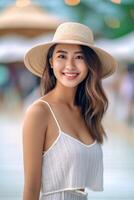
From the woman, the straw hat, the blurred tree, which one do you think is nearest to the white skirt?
the woman

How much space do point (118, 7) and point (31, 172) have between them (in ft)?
13.3

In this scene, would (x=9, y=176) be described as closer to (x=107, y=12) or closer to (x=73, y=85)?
(x=107, y=12)

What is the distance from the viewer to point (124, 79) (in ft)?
20.0

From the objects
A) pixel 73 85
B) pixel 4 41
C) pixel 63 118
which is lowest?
pixel 63 118

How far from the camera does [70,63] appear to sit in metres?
1.82

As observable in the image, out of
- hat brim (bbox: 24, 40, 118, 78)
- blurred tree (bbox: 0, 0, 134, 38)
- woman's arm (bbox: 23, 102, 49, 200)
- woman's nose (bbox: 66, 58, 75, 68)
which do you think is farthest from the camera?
blurred tree (bbox: 0, 0, 134, 38)

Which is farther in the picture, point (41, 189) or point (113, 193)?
point (113, 193)

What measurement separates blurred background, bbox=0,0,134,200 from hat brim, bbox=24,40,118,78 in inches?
124

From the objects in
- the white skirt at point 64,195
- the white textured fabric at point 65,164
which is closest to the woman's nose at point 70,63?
the white textured fabric at point 65,164

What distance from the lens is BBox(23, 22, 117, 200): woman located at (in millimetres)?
1724

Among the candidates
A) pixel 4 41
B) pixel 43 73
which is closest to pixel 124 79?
pixel 4 41

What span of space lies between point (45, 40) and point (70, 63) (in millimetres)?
4039

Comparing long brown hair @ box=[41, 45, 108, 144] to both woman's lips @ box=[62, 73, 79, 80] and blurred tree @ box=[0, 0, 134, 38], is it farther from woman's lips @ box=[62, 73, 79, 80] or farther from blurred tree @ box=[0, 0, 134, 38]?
blurred tree @ box=[0, 0, 134, 38]

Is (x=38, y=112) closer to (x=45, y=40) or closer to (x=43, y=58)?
(x=43, y=58)
